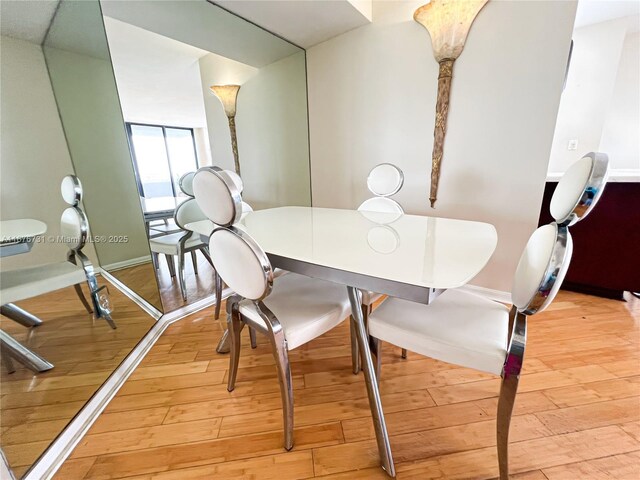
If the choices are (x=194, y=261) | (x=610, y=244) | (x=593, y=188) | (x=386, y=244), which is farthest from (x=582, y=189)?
(x=194, y=261)

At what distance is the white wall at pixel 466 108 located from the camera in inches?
62.0

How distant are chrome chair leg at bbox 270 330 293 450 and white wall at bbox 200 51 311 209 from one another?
1907 mm

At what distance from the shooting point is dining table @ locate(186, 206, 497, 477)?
0.73 metres

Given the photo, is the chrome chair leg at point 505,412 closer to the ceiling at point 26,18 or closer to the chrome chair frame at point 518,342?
the chrome chair frame at point 518,342

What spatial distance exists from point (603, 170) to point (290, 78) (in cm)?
268

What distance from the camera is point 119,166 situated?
1.81 metres

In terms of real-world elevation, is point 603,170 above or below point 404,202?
above

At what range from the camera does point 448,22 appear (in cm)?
172

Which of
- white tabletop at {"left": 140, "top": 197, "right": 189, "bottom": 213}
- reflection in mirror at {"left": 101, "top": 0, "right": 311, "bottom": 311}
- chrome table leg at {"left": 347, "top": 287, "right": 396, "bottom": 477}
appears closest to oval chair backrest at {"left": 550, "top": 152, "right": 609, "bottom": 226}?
chrome table leg at {"left": 347, "top": 287, "right": 396, "bottom": 477}

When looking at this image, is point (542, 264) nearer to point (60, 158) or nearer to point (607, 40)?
point (60, 158)

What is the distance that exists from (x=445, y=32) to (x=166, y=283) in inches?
115

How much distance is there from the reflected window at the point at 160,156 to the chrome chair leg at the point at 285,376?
166 centimetres

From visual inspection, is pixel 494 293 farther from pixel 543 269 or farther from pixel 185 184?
pixel 185 184

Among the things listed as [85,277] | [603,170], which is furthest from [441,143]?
[85,277]
